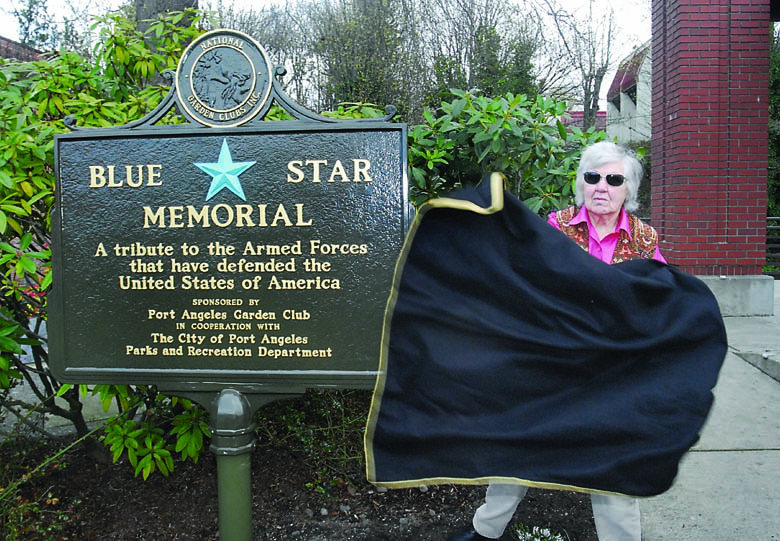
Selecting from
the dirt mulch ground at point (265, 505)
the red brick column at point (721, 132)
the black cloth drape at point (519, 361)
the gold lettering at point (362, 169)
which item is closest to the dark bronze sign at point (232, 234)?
the gold lettering at point (362, 169)

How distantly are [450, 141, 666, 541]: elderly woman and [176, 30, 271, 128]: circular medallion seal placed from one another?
4.24ft

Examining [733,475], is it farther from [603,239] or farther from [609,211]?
[609,211]

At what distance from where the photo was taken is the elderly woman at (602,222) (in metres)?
2.62

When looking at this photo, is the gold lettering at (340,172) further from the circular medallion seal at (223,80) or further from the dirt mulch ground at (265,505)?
the dirt mulch ground at (265,505)

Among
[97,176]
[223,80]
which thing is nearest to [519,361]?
[223,80]

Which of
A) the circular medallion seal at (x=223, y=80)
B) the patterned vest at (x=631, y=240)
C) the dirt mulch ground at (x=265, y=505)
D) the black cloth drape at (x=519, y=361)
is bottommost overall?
the dirt mulch ground at (x=265, y=505)

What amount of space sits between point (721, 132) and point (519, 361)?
20.7 ft

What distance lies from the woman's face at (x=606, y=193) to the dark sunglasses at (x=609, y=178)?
12mm

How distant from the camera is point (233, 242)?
8.18 ft

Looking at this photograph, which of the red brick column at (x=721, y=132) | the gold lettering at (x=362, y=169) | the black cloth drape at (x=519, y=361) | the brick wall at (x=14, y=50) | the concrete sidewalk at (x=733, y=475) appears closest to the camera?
the black cloth drape at (x=519, y=361)

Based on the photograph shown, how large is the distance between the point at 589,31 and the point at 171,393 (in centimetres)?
2146

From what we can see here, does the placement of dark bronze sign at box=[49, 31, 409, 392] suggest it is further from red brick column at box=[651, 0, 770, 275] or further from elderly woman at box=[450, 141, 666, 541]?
red brick column at box=[651, 0, 770, 275]

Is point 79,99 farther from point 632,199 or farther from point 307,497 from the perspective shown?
point 632,199

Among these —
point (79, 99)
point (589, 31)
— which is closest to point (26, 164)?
point (79, 99)
